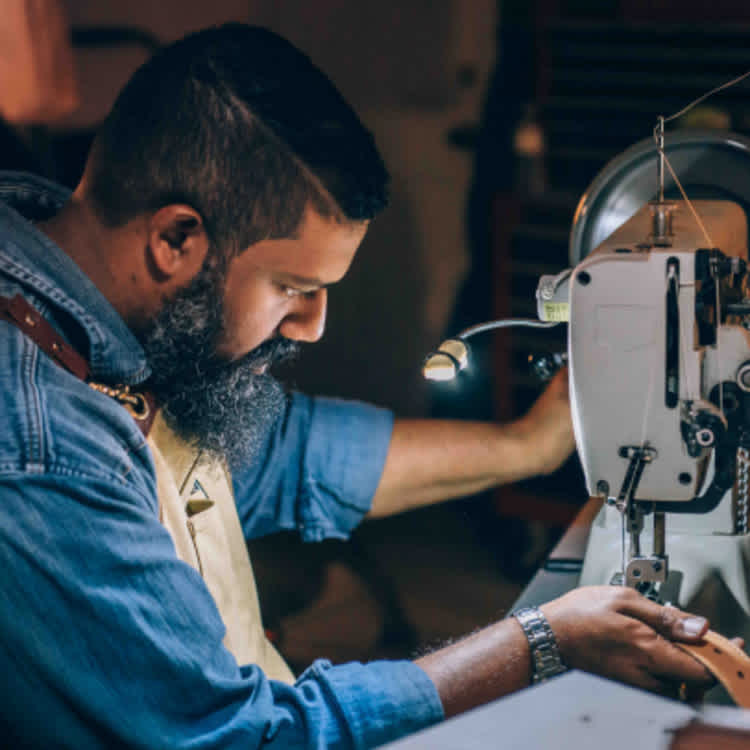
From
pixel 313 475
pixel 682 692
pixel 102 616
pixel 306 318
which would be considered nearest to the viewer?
pixel 102 616

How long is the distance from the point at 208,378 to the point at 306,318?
5.7 inches

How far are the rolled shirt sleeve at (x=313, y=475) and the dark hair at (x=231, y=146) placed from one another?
0.43 metres

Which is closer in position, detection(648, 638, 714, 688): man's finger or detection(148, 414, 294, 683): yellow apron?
detection(648, 638, 714, 688): man's finger

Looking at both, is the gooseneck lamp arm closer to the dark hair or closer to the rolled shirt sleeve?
the dark hair

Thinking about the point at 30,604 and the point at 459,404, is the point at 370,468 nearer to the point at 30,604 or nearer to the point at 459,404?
the point at 30,604

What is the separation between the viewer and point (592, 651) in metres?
1.06

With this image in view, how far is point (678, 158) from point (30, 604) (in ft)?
3.41

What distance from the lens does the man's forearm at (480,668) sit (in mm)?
1055

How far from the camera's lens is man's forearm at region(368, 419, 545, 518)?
60.6 inches

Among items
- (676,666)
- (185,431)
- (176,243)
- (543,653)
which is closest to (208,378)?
(185,431)

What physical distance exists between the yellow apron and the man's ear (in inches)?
9.2

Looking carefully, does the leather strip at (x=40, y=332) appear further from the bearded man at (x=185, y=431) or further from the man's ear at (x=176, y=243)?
the man's ear at (x=176, y=243)

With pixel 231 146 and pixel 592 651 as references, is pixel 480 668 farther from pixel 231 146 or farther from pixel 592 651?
pixel 231 146

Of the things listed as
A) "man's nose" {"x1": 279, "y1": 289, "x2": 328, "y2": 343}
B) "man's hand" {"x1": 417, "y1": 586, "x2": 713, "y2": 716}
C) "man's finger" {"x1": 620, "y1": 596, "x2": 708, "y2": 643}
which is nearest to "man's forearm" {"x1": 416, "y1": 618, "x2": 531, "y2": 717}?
"man's hand" {"x1": 417, "y1": 586, "x2": 713, "y2": 716}
